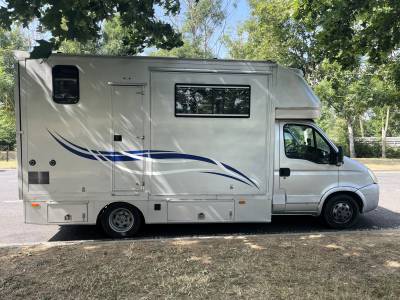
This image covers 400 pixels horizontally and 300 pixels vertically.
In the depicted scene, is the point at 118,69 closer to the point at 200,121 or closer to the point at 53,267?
the point at 200,121

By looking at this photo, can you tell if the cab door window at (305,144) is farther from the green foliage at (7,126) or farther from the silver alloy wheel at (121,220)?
the green foliage at (7,126)

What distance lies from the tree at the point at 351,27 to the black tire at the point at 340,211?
2.44 metres

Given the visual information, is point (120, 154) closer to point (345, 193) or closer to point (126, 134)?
point (126, 134)

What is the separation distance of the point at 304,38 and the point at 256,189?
532 inches

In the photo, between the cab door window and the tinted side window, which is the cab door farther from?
the tinted side window

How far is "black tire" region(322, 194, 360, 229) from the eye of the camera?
7.09 m

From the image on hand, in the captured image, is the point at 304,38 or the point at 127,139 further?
the point at 304,38

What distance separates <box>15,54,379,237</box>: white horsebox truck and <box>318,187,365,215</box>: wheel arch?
68 centimetres

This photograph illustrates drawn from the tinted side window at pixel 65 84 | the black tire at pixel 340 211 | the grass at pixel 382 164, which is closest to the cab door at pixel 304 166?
the black tire at pixel 340 211

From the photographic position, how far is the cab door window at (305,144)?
22.7ft

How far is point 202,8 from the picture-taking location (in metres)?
25.3

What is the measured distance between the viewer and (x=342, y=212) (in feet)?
23.4

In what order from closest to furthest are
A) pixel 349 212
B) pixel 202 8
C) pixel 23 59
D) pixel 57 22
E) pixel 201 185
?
pixel 57 22 < pixel 23 59 < pixel 201 185 < pixel 349 212 < pixel 202 8

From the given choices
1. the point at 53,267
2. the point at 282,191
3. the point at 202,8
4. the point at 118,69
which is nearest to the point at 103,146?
the point at 118,69
